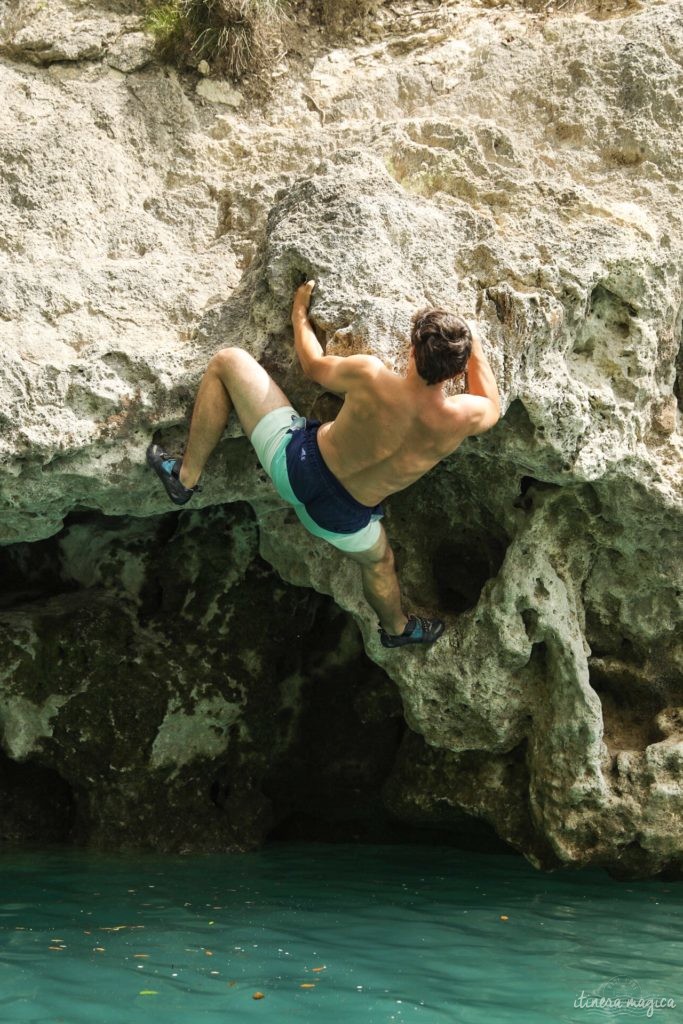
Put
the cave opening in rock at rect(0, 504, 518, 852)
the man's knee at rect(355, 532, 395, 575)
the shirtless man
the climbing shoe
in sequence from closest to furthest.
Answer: the shirtless man → the man's knee at rect(355, 532, 395, 575) → the climbing shoe → the cave opening in rock at rect(0, 504, 518, 852)

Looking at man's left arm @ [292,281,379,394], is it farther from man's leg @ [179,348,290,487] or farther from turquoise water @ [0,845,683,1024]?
turquoise water @ [0,845,683,1024]

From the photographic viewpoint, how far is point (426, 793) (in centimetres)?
769

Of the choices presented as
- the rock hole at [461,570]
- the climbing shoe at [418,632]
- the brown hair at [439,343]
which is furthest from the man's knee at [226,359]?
the rock hole at [461,570]

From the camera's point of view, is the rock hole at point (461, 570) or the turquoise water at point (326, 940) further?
the rock hole at point (461, 570)

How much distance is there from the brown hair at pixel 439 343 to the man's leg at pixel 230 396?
0.81 metres

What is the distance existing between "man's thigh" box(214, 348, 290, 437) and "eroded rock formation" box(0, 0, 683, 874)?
18 centimetres

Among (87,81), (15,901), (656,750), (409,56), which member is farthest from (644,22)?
(15,901)

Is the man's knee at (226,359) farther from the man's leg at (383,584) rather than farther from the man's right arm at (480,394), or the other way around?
the man's leg at (383,584)

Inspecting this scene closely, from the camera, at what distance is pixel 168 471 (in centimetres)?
584

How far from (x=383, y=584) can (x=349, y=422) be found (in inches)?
46.6

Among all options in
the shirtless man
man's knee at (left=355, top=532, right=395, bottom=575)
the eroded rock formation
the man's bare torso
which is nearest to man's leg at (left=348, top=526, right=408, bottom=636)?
man's knee at (left=355, top=532, right=395, bottom=575)

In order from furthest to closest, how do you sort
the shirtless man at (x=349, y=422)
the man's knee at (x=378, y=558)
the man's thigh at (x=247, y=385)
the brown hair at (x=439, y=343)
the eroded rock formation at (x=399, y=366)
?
the man's knee at (x=378, y=558)
the eroded rock formation at (x=399, y=366)
the man's thigh at (x=247, y=385)
the shirtless man at (x=349, y=422)
the brown hair at (x=439, y=343)

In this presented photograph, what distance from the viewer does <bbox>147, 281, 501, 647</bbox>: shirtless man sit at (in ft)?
17.6

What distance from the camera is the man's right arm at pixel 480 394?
5.46 metres
